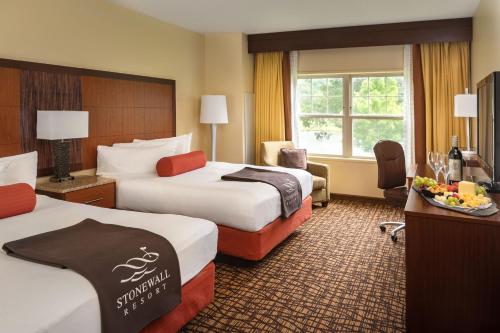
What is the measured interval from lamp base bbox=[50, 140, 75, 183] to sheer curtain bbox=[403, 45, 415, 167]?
14.4ft

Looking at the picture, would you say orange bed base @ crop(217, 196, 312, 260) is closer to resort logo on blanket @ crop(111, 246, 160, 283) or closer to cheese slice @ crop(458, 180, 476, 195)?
resort logo on blanket @ crop(111, 246, 160, 283)

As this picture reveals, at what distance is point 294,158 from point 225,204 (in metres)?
2.54

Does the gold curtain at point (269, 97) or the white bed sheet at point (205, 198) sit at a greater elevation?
the gold curtain at point (269, 97)

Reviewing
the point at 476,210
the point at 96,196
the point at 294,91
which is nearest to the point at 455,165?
the point at 476,210

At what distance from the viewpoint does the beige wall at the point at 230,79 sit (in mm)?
5797

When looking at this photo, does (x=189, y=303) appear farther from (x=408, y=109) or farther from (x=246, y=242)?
(x=408, y=109)

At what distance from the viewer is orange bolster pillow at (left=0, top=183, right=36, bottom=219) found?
99.9 inches

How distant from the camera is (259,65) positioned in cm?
618

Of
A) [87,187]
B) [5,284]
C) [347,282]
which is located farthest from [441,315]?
[87,187]

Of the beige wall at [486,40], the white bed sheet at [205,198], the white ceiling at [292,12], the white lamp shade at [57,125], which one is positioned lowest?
the white bed sheet at [205,198]

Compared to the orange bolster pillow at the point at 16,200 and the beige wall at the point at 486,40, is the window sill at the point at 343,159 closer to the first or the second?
the beige wall at the point at 486,40

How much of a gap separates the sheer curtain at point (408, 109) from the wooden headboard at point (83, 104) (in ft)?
10.6

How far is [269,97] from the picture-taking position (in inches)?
244

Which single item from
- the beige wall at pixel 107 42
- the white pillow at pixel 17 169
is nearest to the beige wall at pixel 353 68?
the beige wall at pixel 107 42
